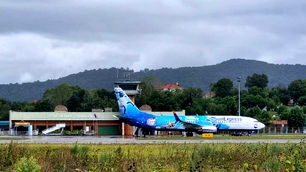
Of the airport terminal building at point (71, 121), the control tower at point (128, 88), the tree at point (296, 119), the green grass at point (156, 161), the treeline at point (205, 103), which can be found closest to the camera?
the green grass at point (156, 161)

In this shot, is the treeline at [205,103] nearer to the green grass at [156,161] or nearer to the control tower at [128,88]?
the control tower at [128,88]

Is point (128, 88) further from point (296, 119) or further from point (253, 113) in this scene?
point (296, 119)

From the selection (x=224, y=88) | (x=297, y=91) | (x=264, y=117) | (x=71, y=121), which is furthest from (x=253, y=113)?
(x=297, y=91)

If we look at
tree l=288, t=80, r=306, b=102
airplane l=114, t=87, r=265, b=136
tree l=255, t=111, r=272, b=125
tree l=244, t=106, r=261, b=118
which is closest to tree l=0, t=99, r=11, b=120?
tree l=244, t=106, r=261, b=118

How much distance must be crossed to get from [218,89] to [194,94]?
19.8m

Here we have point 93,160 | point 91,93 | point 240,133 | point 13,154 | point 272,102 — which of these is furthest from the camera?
point 91,93

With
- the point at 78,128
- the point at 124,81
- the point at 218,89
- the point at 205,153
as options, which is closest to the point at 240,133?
the point at 124,81

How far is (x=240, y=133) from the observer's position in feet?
286

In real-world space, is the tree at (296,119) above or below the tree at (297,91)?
below

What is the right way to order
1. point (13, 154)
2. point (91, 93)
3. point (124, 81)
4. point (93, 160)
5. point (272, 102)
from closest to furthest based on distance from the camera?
point (93, 160) < point (13, 154) < point (124, 81) < point (272, 102) < point (91, 93)

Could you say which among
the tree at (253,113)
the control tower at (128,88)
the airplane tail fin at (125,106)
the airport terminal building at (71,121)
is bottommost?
the airport terminal building at (71,121)

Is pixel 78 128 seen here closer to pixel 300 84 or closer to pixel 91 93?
pixel 91 93

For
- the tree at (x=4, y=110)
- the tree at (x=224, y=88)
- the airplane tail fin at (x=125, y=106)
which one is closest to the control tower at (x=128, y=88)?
the airplane tail fin at (x=125, y=106)

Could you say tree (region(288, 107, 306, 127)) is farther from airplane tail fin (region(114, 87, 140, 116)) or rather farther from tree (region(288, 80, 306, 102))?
tree (region(288, 80, 306, 102))
